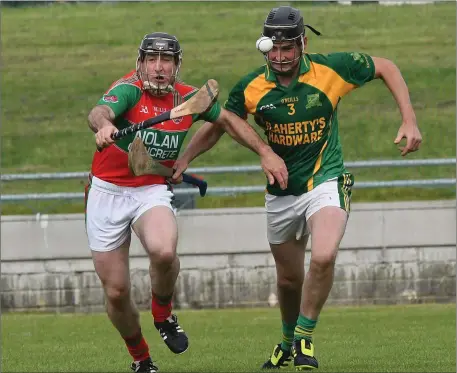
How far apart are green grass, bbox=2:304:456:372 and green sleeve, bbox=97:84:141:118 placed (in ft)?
7.05

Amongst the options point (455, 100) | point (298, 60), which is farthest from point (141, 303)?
point (455, 100)

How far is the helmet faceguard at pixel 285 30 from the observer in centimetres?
1018

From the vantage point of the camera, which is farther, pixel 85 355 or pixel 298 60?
pixel 85 355

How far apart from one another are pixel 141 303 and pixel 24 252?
1689mm

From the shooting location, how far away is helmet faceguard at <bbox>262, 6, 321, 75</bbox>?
33.4 ft

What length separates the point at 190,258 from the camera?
18.2 meters

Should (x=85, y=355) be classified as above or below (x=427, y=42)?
below

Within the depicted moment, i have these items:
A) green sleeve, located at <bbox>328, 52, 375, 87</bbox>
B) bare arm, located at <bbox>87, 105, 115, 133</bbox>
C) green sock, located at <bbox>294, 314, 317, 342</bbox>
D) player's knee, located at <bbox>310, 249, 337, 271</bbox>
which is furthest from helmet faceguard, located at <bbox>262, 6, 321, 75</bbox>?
green sock, located at <bbox>294, 314, 317, 342</bbox>

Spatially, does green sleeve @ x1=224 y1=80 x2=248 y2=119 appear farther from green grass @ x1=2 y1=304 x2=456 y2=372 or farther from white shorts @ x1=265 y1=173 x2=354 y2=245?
green grass @ x1=2 y1=304 x2=456 y2=372

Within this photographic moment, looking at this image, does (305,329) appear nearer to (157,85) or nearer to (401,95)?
(401,95)

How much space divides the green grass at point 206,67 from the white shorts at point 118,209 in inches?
430

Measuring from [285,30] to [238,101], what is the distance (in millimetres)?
704

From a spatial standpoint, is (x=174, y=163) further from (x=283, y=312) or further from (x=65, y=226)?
(x=65, y=226)

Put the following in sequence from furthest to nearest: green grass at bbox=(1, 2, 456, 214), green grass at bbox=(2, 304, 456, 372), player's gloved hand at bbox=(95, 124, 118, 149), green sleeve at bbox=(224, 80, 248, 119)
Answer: green grass at bbox=(1, 2, 456, 214) → green grass at bbox=(2, 304, 456, 372) → green sleeve at bbox=(224, 80, 248, 119) → player's gloved hand at bbox=(95, 124, 118, 149)
